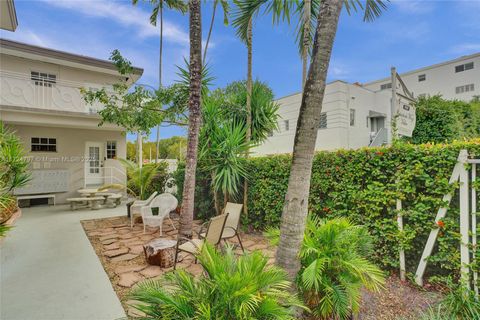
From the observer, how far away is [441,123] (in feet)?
37.0

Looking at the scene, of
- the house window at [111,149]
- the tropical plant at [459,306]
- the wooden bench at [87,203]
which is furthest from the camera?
the house window at [111,149]

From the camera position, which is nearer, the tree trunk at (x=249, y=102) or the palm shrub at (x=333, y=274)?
the palm shrub at (x=333, y=274)

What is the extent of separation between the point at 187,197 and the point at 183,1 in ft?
34.3

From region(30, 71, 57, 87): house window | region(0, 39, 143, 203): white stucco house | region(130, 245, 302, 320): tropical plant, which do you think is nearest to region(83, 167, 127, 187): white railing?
region(0, 39, 143, 203): white stucco house

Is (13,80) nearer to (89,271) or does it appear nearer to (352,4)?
(89,271)

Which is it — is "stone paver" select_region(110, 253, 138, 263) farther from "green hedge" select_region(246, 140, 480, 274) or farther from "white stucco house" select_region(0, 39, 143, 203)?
"white stucco house" select_region(0, 39, 143, 203)

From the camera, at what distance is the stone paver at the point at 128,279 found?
3732mm

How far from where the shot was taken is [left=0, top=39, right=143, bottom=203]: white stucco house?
9508 mm

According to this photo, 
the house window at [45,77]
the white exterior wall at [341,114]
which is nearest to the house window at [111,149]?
the house window at [45,77]

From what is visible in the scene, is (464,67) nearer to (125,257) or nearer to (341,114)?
(341,114)

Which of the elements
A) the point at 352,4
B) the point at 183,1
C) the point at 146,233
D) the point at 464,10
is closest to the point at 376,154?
the point at 352,4

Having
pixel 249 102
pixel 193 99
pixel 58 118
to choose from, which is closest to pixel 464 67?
pixel 249 102

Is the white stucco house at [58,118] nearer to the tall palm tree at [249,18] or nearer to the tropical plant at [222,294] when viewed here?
the tall palm tree at [249,18]

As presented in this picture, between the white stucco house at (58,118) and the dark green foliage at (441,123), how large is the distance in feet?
43.9
